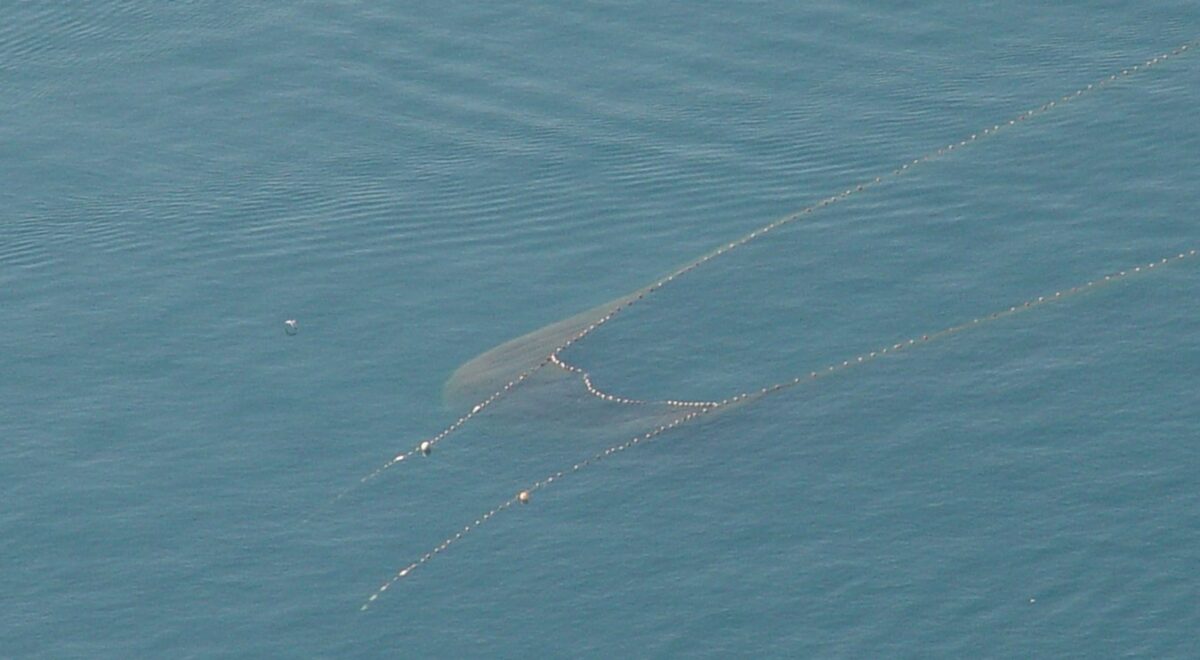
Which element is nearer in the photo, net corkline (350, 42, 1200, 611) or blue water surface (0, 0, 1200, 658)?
blue water surface (0, 0, 1200, 658)

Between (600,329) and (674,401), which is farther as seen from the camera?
(600,329)

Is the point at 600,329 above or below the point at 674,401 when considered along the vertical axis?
above

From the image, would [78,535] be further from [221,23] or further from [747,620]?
[221,23]

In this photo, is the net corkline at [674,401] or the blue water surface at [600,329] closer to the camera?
the blue water surface at [600,329]
